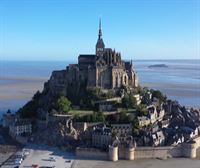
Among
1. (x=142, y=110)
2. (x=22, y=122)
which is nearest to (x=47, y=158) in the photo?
(x=22, y=122)

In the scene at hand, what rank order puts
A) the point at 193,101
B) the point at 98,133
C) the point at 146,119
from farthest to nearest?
the point at 193,101 → the point at 146,119 → the point at 98,133

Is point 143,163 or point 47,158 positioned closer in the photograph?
point 143,163

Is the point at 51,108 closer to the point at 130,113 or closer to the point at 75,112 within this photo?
the point at 75,112

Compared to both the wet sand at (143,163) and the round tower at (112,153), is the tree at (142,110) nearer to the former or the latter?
the wet sand at (143,163)

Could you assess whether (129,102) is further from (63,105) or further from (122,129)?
(63,105)

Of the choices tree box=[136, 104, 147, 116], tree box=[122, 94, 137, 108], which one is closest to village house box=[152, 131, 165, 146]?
tree box=[136, 104, 147, 116]

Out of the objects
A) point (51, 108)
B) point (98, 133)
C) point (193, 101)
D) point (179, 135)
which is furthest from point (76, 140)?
point (193, 101)

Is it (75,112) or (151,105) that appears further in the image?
(151,105)
